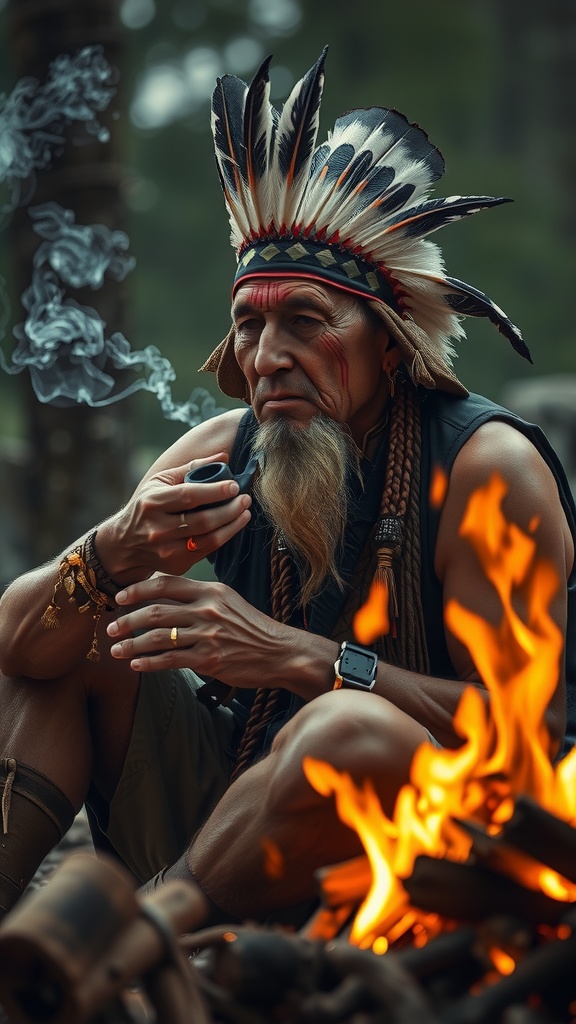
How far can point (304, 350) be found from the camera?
336 cm

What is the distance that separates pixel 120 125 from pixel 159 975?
228 inches

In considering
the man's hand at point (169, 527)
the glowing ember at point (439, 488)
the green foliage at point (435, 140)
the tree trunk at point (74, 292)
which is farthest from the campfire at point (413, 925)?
the green foliage at point (435, 140)

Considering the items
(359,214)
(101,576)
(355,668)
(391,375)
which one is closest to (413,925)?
(355,668)

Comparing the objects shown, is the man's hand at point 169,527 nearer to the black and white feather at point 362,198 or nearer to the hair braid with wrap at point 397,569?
the hair braid with wrap at point 397,569

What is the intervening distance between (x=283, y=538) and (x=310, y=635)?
0.39m

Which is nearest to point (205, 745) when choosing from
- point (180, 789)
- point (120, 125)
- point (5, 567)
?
point (180, 789)

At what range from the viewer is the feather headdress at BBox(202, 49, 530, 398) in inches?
133

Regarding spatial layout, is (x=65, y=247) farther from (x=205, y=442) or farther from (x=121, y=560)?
(x=121, y=560)

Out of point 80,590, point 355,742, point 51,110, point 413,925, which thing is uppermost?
point 51,110

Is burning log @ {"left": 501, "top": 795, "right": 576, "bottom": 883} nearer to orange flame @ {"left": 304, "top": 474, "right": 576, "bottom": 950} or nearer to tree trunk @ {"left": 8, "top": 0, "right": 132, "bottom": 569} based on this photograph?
orange flame @ {"left": 304, "top": 474, "right": 576, "bottom": 950}

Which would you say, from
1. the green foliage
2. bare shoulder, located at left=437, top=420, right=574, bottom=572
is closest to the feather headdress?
bare shoulder, located at left=437, top=420, right=574, bottom=572

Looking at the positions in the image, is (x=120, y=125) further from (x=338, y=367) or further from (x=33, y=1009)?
(x=33, y=1009)

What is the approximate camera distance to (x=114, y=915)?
1.89 metres

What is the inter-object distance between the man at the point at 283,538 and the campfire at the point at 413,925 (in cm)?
Result: 26
